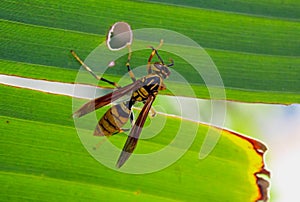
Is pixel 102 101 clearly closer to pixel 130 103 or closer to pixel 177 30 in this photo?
pixel 130 103

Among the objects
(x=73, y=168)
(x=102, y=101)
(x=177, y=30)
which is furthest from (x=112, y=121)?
(x=177, y=30)

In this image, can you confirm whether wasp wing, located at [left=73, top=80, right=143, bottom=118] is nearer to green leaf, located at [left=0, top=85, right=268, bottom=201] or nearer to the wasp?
the wasp

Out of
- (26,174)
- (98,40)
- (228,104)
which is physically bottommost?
(26,174)

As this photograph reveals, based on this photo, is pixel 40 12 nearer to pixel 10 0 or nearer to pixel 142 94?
pixel 10 0

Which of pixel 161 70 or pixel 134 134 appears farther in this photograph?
pixel 161 70

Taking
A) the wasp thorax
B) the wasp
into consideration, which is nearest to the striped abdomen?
the wasp

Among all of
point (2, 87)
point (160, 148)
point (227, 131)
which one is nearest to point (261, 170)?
point (227, 131)

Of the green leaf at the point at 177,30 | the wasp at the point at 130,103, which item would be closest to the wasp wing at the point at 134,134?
the wasp at the point at 130,103

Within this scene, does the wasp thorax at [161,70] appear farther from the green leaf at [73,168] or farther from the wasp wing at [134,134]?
the green leaf at [73,168]

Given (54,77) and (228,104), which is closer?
(54,77)
